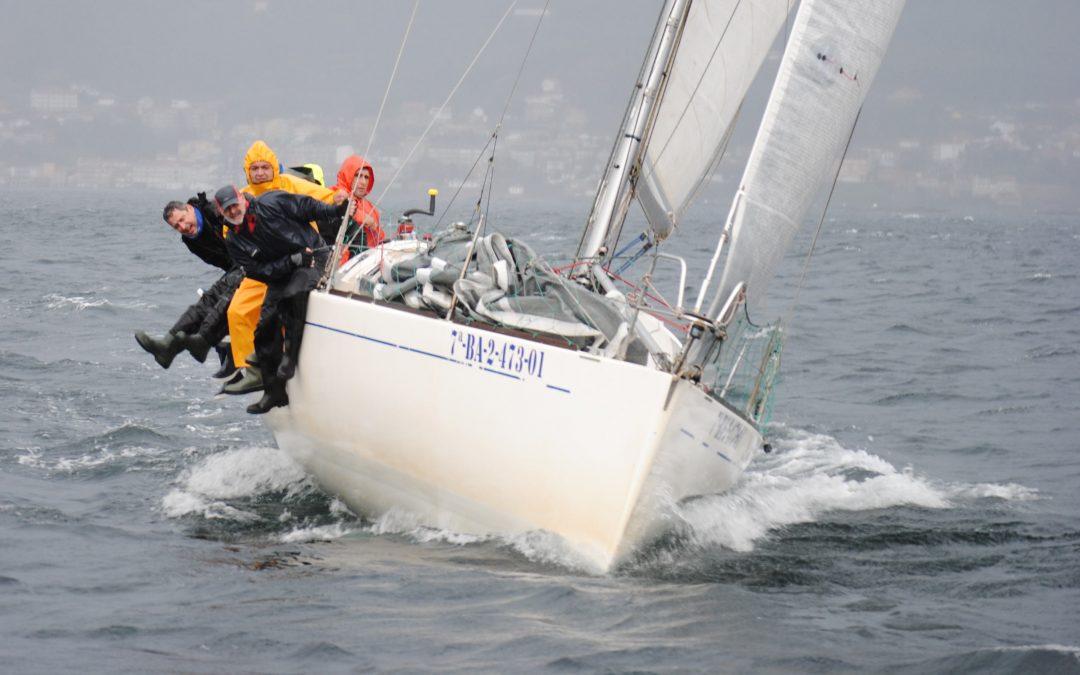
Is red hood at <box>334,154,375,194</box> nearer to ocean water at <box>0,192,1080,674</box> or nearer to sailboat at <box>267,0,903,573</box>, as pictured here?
sailboat at <box>267,0,903,573</box>

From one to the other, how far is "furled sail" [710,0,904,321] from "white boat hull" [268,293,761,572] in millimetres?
795

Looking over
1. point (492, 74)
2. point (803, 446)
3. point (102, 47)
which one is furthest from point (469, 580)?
point (102, 47)

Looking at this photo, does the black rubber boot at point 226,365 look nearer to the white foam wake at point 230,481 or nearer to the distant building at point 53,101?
the white foam wake at point 230,481

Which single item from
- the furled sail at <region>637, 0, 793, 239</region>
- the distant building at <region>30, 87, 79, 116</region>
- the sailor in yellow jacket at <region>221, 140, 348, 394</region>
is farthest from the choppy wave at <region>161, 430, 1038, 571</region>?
the distant building at <region>30, 87, 79, 116</region>

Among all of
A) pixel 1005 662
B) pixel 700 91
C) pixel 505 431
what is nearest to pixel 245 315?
pixel 505 431

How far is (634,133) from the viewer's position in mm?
7680

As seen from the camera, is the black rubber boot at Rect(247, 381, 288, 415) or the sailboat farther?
the black rubber boot at Rect(247, 381, 288, 415)

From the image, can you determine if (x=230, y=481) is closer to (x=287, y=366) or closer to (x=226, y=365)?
(x=226, y=365)

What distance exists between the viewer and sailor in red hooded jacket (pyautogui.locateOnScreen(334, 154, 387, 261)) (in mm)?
7773

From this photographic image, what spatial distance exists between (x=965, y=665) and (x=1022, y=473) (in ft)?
12.2

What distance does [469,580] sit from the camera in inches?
230

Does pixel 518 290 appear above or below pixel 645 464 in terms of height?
above

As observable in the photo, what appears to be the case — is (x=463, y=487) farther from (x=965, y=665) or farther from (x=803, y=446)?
(x=803, y=446)

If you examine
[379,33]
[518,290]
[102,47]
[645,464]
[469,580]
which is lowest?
[469,580]
